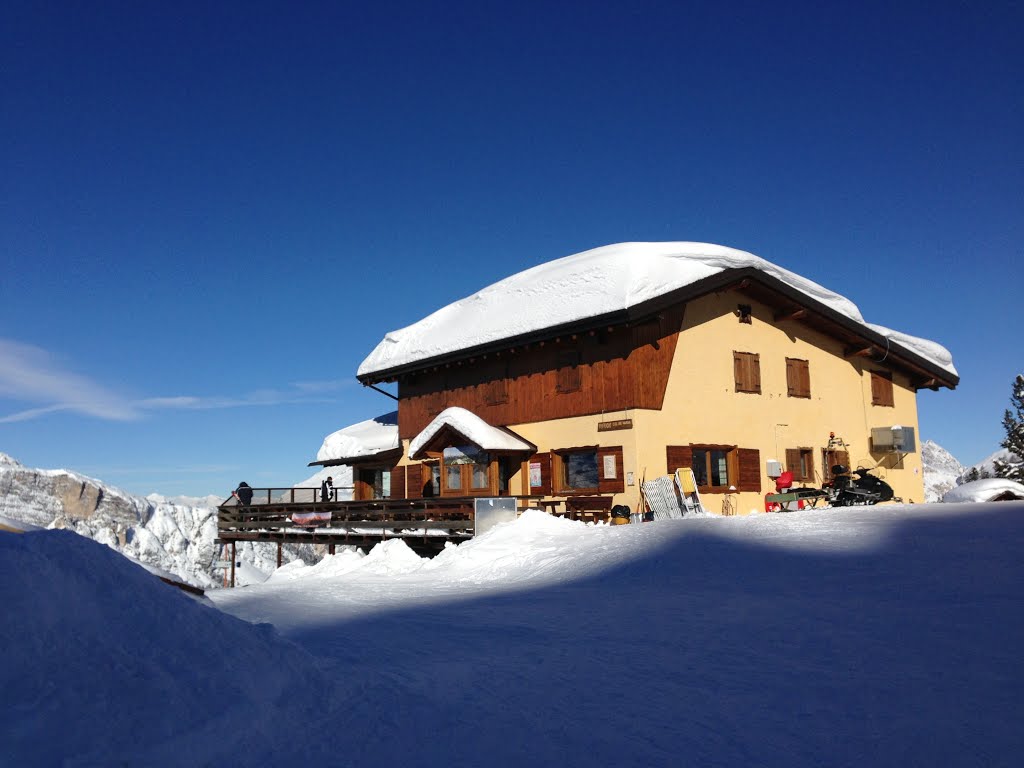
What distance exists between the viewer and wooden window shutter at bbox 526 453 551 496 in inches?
854

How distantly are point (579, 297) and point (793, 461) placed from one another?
841 cm

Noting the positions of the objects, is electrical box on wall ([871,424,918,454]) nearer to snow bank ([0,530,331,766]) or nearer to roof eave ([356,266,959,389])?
roof eave ([356,266,959,389])

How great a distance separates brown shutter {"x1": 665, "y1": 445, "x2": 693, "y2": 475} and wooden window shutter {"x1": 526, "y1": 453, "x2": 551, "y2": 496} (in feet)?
11.4

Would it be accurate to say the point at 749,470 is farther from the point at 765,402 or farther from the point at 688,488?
the point at 688,488

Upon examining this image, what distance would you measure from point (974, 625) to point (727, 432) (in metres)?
15.4

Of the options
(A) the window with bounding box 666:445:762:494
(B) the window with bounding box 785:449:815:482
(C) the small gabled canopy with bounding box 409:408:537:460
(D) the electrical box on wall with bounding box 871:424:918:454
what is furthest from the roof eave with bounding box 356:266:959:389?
(B) the window with bounding box 785:449:815:482

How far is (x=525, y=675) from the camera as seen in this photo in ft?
18.3

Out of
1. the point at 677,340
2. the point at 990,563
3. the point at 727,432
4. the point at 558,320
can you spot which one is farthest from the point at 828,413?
the point at 990,563

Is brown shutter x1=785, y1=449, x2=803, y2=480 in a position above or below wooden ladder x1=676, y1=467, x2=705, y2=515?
above

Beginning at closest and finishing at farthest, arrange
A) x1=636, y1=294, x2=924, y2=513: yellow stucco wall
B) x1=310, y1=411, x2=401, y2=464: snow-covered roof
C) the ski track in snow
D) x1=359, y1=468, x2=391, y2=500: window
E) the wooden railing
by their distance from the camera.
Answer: the ski track in snow → the wooden railing → x1=636, y1=294, x2=924, y2=513: yellow stucco wall → x1=310, y1=411, x2=401, y2=464: snow-covered roof → x1=359, y1=468, x2=391, y2=500: window

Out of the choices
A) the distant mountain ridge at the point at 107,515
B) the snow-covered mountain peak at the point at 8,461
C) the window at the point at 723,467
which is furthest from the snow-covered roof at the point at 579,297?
the snow-covered mountain peak at the point at 8,461

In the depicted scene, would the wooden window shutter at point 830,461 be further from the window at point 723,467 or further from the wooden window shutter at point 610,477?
the wooden window shutter at point 610,477

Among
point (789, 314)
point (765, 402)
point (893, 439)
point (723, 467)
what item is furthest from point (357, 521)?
point (893, 439)

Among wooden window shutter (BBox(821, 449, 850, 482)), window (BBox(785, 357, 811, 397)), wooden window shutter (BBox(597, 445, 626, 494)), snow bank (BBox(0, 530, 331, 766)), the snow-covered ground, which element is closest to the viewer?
snow bank (BBox(0, 530, 331, 766))
